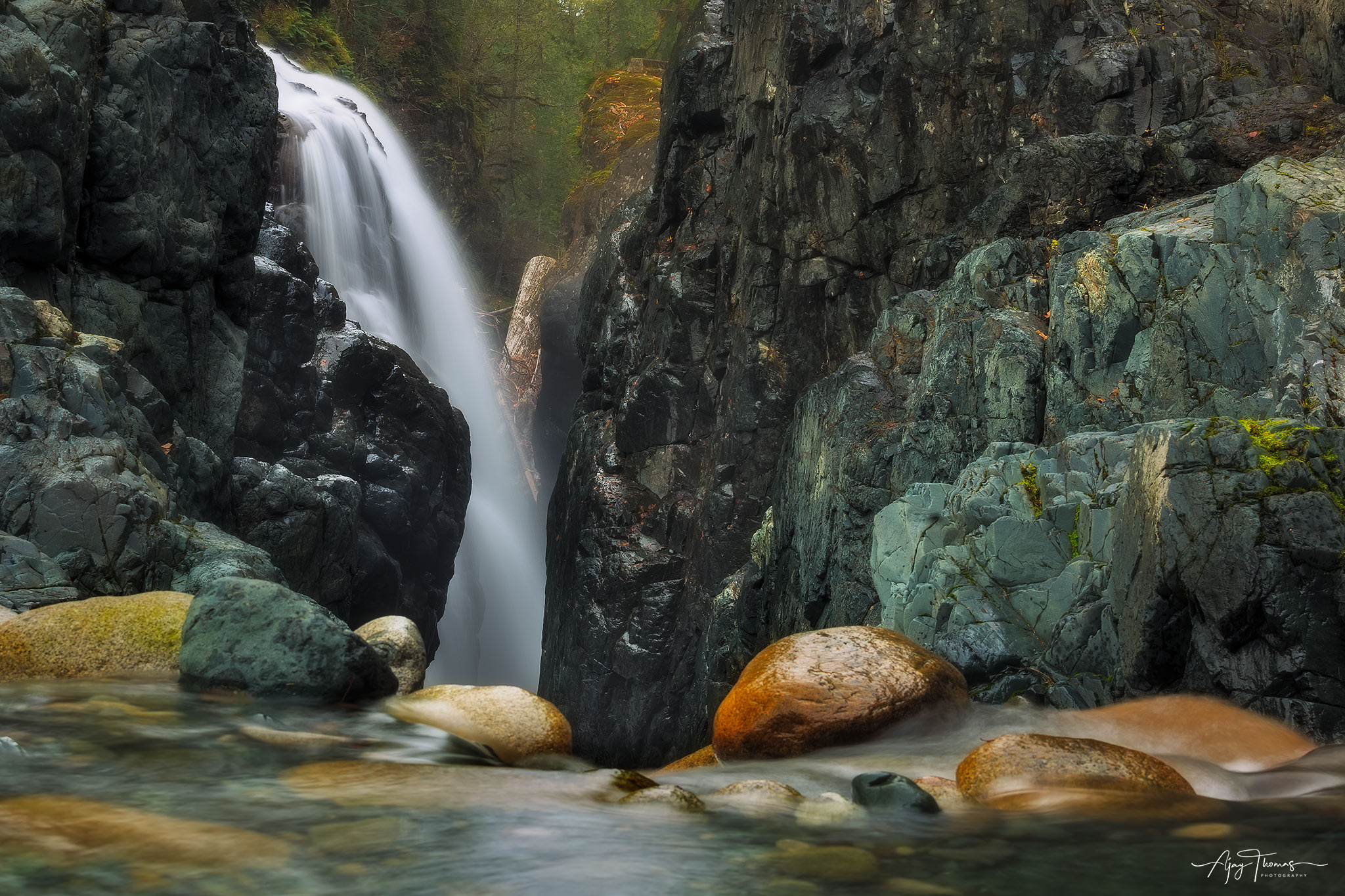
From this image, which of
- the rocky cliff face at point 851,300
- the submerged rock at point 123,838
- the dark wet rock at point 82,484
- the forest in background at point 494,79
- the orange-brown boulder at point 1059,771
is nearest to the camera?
the submerged rock at point 123,838

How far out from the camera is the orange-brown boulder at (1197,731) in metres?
6.31

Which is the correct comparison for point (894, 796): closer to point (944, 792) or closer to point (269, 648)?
point (944, 792)

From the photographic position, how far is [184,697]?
6.06m

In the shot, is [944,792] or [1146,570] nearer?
[944,792]

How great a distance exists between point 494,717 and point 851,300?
51.0ft

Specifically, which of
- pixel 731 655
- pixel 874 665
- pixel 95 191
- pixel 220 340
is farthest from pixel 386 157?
pixel 874 665

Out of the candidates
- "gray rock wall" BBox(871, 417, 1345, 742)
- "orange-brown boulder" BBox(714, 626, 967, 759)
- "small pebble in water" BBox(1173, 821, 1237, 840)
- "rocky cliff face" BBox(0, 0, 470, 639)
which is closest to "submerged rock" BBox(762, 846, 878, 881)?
"small pebble in water" BBox(1173, 821, 1237, 840)

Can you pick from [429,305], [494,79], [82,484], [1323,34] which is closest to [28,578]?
[82,484]

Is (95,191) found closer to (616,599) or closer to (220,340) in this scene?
(220,340)

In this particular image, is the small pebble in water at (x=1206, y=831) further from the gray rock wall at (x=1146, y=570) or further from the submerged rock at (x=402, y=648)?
the submerged rock at (x=402, y=648)

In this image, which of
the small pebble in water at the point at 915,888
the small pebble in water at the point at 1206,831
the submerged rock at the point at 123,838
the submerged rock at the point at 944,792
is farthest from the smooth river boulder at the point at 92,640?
the small pebble in water at the point at 1206,831

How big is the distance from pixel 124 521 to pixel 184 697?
18.6ft

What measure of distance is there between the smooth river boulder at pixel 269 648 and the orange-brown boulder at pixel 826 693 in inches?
115

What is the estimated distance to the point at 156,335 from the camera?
16.1 meters
